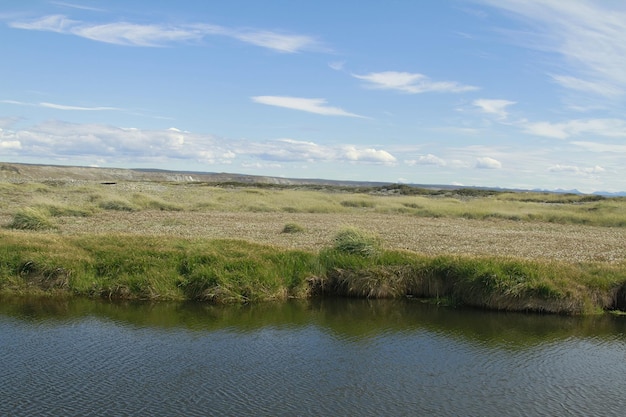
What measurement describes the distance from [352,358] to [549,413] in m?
4.22

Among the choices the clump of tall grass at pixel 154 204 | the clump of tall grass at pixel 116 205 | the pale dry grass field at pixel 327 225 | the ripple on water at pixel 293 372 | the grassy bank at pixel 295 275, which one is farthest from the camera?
the clump of tall grass at pixel 154 204

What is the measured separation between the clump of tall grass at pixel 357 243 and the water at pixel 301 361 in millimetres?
2963

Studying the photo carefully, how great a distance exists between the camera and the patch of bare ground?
24656 mm

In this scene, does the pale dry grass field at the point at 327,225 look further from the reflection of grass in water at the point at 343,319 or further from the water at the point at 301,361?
the water at the point at 301,361

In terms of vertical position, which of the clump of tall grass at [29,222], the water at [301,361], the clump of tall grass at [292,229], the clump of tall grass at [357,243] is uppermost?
the clump of tall grass at [357,243]

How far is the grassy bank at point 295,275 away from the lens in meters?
17.6

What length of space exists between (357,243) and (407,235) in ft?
35.3

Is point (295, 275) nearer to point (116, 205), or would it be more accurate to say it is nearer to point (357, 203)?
point (116, 205)

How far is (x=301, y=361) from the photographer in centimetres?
1227

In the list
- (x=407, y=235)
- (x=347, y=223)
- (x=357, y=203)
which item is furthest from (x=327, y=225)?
(x=357, y=203)

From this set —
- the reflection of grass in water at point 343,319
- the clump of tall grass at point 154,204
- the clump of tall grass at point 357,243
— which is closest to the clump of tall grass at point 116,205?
the clump of tall grass at point 154,204

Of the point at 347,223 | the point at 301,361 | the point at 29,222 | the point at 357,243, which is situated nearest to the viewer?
the point at 301,361

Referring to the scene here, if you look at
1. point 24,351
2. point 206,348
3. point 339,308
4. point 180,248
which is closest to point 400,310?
point 339,308

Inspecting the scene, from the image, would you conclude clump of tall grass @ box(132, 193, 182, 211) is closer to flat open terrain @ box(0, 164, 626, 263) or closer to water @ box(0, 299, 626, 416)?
flat open terrain @ box(0, 164, 626, 263)
